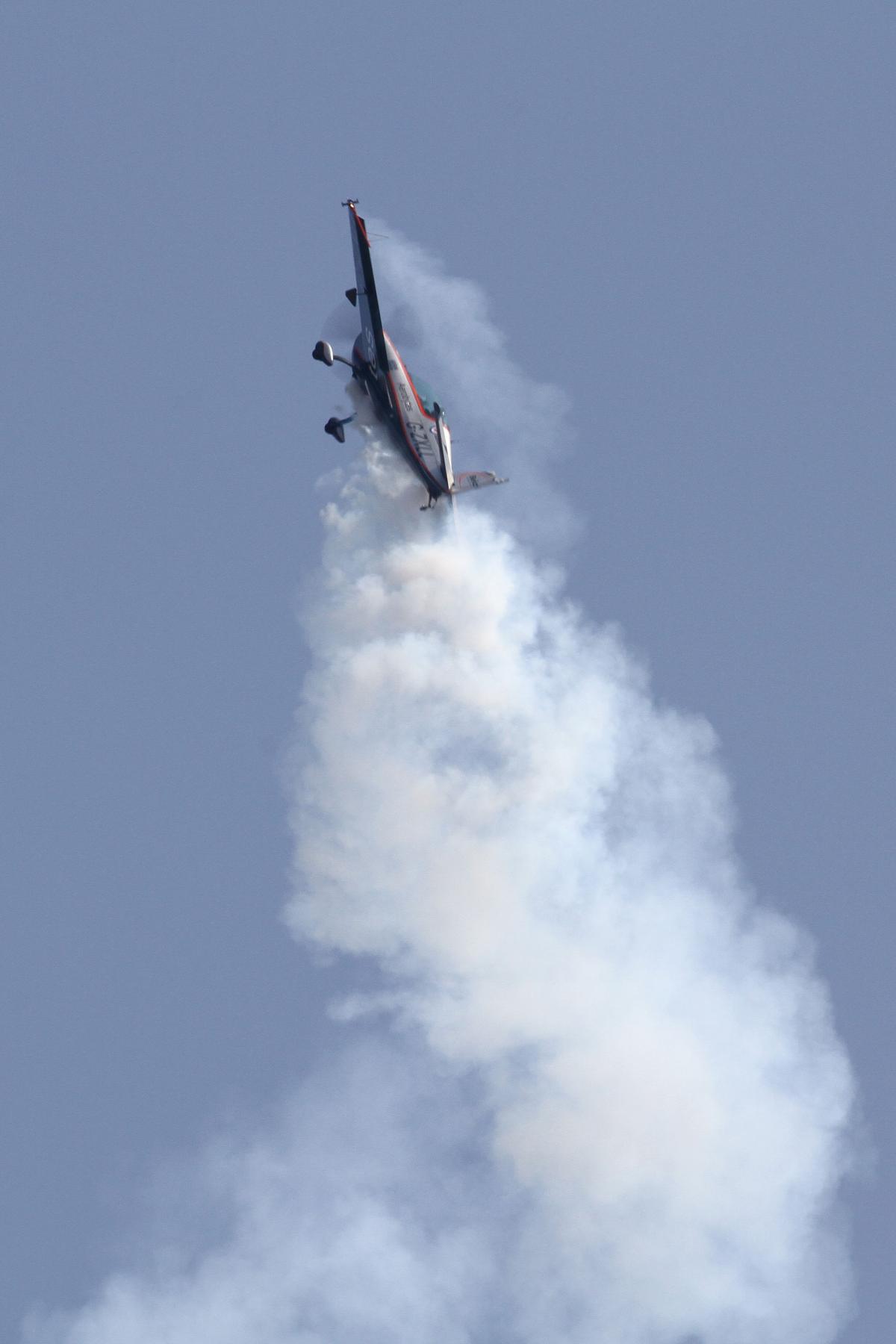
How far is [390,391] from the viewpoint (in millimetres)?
187750

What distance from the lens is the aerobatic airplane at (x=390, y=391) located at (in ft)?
616

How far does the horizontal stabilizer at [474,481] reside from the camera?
190 metres

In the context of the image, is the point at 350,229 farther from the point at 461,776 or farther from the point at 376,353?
the point at 461,776

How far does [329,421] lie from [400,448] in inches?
85.7

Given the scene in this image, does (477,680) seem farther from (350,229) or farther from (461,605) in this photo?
(350,229)

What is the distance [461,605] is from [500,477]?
3.89 m

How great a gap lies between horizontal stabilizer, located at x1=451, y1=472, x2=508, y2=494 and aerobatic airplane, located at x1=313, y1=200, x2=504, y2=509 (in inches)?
26.3

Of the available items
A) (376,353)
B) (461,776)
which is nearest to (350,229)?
(376,353)

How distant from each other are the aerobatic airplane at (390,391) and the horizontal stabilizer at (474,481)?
26.3 inches

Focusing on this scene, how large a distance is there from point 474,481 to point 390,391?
429 cm

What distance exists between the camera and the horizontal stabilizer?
A: 190m

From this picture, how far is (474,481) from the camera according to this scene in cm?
19025

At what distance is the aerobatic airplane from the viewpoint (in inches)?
7392

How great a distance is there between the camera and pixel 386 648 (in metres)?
191
